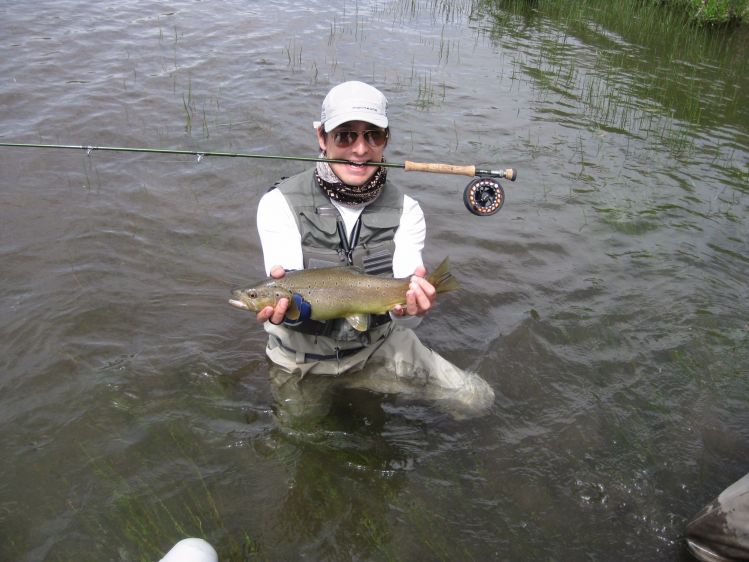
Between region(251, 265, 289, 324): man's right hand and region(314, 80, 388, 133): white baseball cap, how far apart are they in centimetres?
100

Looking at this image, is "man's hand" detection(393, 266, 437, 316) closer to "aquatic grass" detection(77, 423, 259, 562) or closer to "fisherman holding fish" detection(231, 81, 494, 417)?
"fisherman holding fish" detection(231, 81, 494, 417)

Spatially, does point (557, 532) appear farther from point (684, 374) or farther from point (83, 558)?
Answer: point (83, 558)

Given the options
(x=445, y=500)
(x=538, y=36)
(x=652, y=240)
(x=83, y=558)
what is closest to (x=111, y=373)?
(x=83, y=558)

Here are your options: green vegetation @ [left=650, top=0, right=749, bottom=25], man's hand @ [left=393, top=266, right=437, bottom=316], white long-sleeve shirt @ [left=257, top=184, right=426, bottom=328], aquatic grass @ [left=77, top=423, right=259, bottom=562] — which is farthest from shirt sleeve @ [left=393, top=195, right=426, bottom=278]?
green vegetation @ [left=650, top=0, right=749, bottom=25]

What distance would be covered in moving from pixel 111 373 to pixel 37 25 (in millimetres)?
11036

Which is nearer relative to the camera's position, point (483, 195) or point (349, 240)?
point (349, 240)

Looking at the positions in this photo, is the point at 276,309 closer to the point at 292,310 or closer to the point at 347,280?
the point at 292,310

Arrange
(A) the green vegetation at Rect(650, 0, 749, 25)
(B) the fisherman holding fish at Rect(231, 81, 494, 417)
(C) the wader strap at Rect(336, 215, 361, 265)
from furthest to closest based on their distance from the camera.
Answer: (A) the green vegetation at Rect(650, 0, 749, 25) < (C) the wader strap at Rect(336, 215, 361, 265) < (B) the fisherman holding fish at Rect(231, 81, 494, 417)

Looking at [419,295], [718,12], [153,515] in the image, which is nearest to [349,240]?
[419,295]

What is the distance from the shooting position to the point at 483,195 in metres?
4.84

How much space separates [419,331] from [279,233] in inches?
89.1

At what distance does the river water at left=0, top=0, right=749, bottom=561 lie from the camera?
4.12 m

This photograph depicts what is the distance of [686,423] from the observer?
501 cm

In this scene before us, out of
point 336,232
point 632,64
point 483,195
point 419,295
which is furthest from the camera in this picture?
point 632,64
